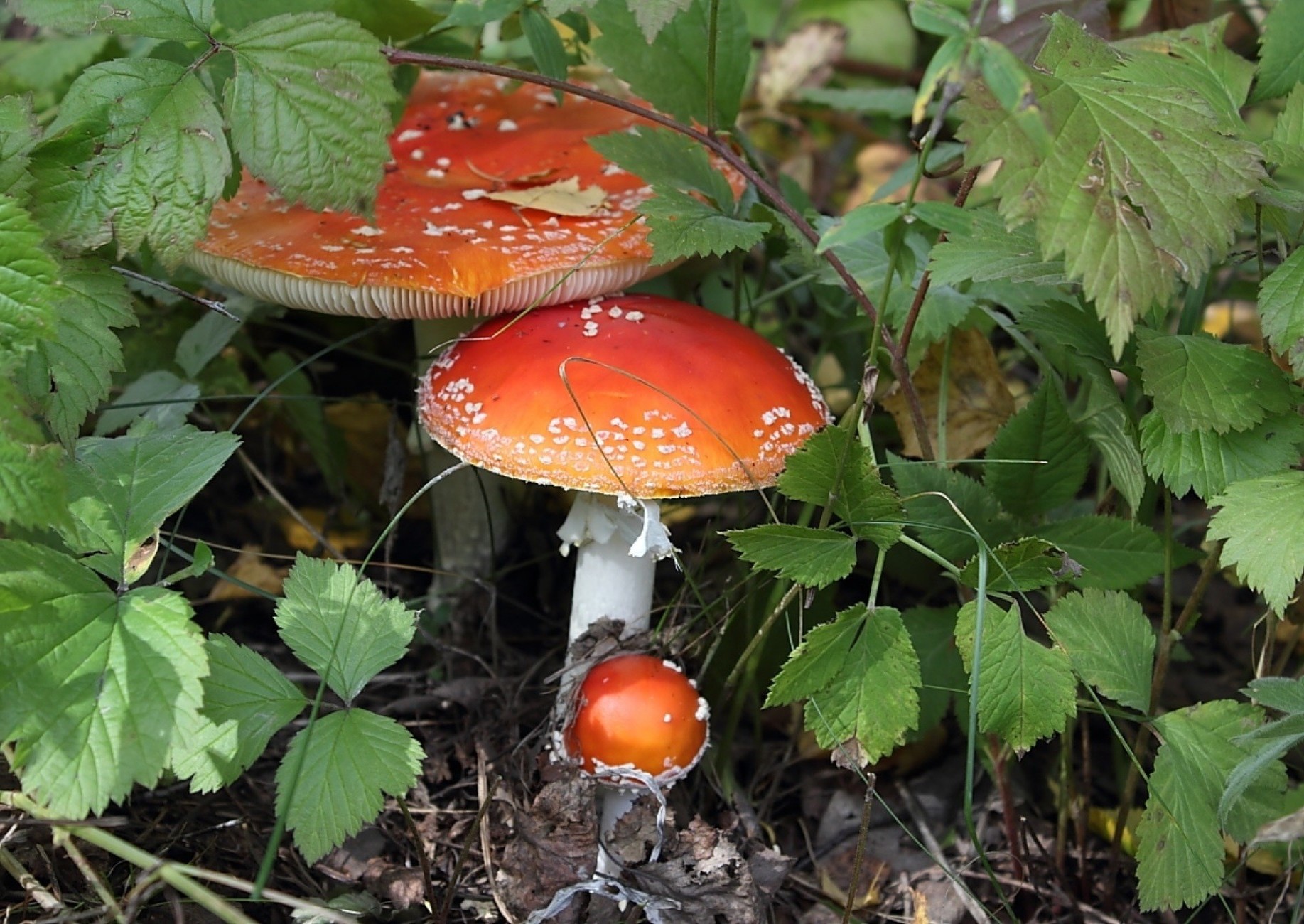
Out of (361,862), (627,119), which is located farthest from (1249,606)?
(361,862)

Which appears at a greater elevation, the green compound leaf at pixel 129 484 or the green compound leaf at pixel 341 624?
the green compound leaf at pixel 129 484

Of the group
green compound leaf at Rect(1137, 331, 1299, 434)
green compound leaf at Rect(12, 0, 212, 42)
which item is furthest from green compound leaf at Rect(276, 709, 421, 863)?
green compound leaf at Rect(1137, 331, 1299, 434)

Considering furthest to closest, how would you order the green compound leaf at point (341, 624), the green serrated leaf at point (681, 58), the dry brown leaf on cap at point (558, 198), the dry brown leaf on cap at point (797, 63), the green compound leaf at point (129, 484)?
1. the dry brown leaf on cap at point (797, 63)
2. the green serrated leaf at point (681, 58)
3. the dry brown leaf on cap at point (558, 198)
4. the green compound leaf at point (341, 624)
5. the green compound leaf at point (129, 484)

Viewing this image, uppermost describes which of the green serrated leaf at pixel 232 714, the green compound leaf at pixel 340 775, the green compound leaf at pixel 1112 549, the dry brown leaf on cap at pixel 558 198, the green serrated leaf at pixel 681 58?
the green serrated leaf at pixel 681 58

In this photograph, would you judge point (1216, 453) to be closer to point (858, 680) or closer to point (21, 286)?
point (858, 680)

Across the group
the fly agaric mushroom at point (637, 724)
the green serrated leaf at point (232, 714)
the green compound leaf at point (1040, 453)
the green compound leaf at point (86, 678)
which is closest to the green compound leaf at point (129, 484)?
the green compound leaf at point (86, 678)

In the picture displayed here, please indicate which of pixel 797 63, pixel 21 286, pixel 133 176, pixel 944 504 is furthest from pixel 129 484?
pixel 797 63

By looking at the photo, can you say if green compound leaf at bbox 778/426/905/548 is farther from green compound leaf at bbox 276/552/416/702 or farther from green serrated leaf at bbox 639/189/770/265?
green compound leaf at bbox 276/552/416/702

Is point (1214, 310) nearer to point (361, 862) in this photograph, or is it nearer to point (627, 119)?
point (627, 119)

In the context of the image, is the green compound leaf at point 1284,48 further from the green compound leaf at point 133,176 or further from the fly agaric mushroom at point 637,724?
the green compound leaf at point 133,176
